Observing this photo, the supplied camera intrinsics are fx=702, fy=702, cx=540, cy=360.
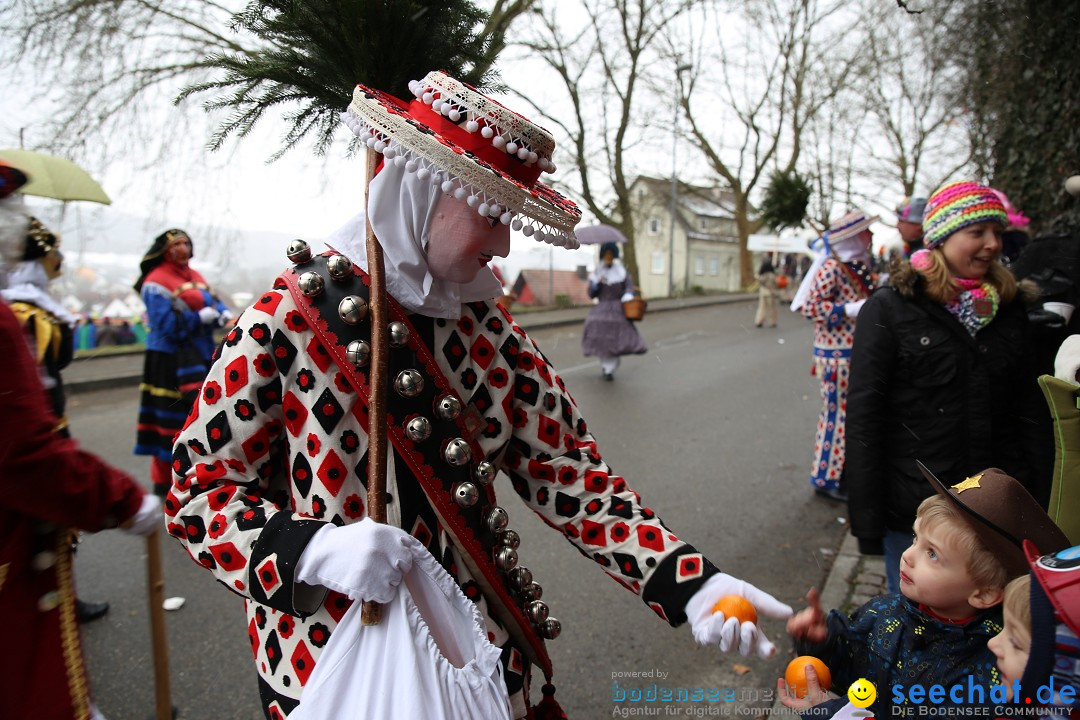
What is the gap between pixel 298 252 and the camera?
4.74ft

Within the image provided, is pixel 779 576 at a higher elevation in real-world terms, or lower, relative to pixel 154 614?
lower

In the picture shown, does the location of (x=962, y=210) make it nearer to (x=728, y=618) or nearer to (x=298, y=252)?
(x=728, y=618)

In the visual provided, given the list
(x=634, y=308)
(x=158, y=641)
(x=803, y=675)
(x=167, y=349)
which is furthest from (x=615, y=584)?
(x=634, y=308)

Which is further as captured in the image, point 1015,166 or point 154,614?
point 1015,166

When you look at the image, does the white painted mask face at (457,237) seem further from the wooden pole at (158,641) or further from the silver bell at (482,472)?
the wooden pole at (158,641)

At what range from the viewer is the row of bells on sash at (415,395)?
1364 millimetres

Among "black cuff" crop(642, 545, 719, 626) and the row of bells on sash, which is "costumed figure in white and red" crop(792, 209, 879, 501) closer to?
"black cuff" crop(642, 545, 719, 626)

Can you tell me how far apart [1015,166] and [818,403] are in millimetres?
3563

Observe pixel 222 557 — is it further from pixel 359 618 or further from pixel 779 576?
pixel 779 576

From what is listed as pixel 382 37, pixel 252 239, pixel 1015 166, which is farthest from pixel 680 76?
pixel 382 37

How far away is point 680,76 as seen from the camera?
25.8 meters

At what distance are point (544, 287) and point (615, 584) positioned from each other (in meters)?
19.6

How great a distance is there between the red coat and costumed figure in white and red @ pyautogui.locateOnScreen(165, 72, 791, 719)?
1.44 feet

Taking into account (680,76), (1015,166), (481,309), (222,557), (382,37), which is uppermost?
(680,76)
